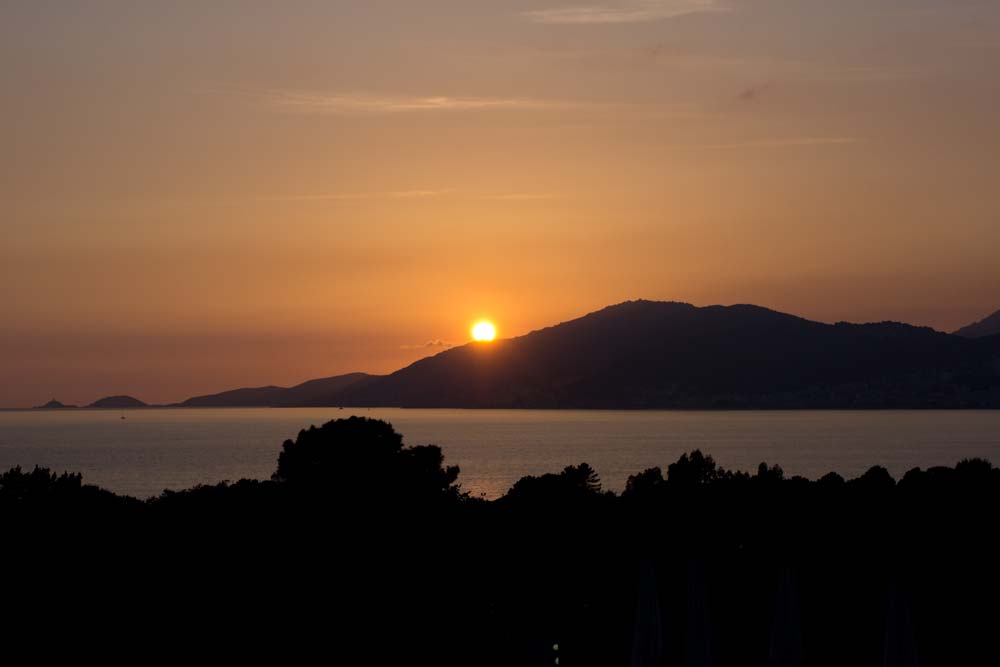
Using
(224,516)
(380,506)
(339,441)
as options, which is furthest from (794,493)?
(339,441)

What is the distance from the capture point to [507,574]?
57.1 metres

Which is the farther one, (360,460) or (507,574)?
(360,460)

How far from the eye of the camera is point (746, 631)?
50406 mm

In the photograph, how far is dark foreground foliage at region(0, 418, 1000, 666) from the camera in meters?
49.4

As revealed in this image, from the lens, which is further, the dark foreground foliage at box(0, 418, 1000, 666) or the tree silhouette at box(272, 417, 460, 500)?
the tree silhouette at box(272, 417, 460, 500)

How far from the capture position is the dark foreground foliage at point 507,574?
49375mm

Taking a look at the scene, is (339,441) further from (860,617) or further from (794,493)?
(860,617)

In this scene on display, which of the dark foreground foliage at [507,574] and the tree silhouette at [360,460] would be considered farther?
the tree silhouette at [360,460]

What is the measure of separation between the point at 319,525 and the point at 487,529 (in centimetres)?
752

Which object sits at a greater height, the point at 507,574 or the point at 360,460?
the point at 360,460

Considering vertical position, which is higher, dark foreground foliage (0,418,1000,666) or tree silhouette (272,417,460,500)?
tree silhouette (272,417,460,500)

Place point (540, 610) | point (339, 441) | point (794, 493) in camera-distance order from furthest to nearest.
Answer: point (339, 441) < point (794, 493) < point (540, 610)

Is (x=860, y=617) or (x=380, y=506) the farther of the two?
(x=380, y=506)

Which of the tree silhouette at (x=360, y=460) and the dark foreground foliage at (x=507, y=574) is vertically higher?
the tree silhouette at (x=360, y=460)
